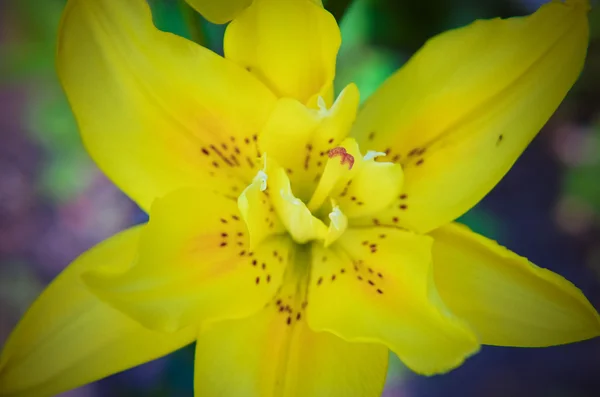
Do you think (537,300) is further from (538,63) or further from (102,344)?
(102,344)

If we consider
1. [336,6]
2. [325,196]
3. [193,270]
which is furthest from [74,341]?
[336,6]

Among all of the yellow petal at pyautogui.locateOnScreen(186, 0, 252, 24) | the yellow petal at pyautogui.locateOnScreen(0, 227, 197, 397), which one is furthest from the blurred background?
the yellow petal at pyautogui.locateOnScreen(186, 0, 252, 24)

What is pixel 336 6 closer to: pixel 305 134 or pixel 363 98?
pixel 305 134

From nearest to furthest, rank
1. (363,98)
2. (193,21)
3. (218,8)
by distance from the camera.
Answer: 1. (218,8)
2. (193,21)
3. (363,98)

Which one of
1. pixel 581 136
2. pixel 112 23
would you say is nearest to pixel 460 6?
pixel 581 136

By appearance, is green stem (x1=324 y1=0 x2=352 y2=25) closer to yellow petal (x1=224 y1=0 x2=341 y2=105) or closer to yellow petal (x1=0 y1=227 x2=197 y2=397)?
yellow petal (x1=224 y1=0 x2=341 y2=105)

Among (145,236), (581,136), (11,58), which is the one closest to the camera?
(145,236)

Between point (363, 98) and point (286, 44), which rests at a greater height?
point (286, 44)
